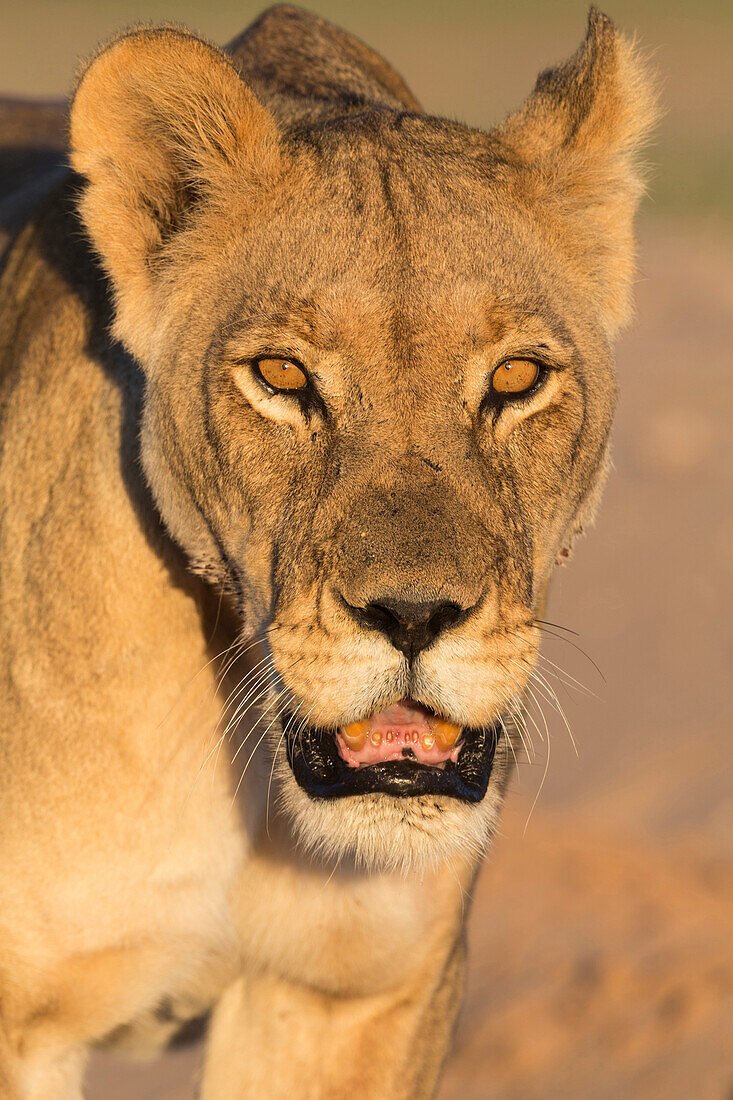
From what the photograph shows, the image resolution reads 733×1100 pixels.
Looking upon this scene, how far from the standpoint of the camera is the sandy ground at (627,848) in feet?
16.6

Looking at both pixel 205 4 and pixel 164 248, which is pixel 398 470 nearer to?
pixel 164 248

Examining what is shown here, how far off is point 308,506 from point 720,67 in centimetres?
2117

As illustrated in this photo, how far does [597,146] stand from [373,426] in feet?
2.49

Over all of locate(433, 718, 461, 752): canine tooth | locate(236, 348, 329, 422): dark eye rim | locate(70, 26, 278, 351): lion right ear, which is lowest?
locate(433, 718, 461, 752): canine tooth

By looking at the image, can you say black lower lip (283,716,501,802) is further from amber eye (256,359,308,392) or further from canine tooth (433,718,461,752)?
amber eye (256,359,308,392)

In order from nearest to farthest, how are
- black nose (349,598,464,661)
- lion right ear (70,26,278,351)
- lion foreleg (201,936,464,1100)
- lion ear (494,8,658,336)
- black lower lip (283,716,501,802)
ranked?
black nose (349,598,464,661)
black lower lip (283,716,501,802)
lion right ear (70,26,278,351)
lion ear (494,8,658,336)
lion foreleg (201,936,464,1100)

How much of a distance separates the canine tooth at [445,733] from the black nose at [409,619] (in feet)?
0.65

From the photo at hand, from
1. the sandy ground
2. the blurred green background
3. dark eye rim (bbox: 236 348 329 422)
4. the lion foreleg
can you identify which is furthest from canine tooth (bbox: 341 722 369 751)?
the blurred green background

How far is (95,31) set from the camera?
19.6 metres

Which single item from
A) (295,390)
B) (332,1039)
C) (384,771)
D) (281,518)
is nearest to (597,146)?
(295,390)

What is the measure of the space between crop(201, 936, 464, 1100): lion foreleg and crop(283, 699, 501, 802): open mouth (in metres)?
0.80

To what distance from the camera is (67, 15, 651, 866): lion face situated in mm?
2426

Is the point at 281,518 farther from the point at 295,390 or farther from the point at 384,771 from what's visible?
the point at 384,771

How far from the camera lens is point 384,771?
2527 mm
